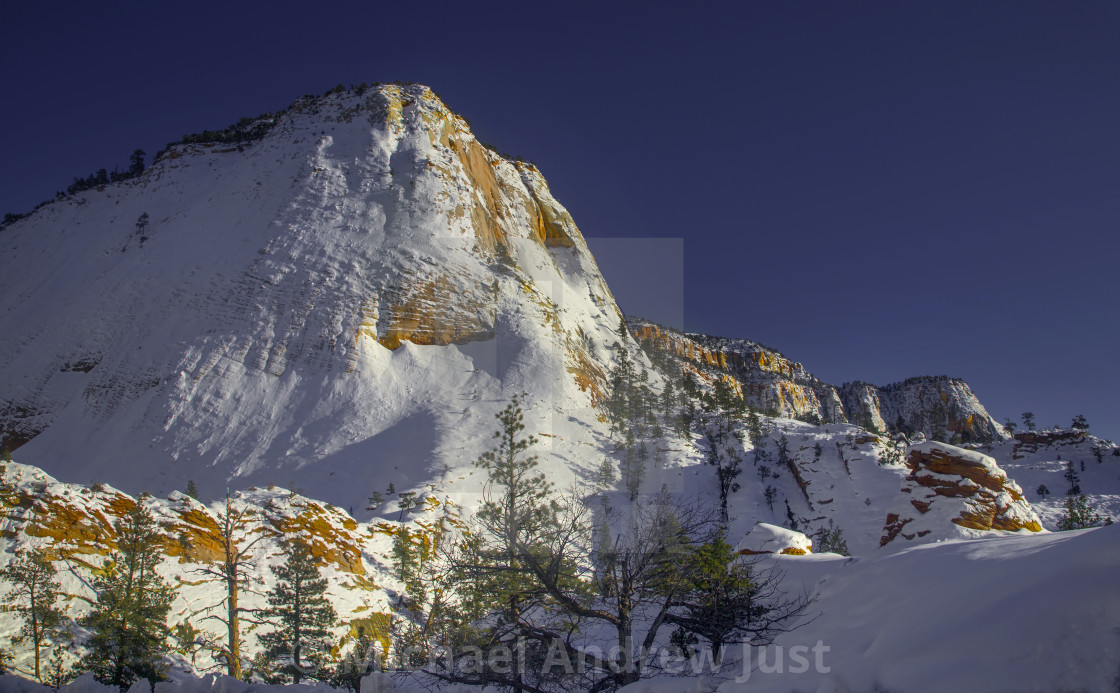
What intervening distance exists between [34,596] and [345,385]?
24090 millimetres

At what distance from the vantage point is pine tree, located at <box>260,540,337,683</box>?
13898 millimetres

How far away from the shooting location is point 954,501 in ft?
60.7

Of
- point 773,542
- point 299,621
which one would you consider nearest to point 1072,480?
point 773,542

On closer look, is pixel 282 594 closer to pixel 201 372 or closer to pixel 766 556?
pixel 766 556

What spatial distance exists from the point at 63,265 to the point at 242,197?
15.7 meters

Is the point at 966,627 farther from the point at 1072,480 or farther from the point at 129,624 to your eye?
the point at 1072,480

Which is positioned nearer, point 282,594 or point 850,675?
point 850,675

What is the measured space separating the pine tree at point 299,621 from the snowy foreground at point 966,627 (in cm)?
1208

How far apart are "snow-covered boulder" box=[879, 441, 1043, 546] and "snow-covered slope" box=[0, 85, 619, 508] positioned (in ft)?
64.4

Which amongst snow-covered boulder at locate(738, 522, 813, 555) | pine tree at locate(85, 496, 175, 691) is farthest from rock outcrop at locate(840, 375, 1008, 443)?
pine tree at locate(85, 496, 175, 691)

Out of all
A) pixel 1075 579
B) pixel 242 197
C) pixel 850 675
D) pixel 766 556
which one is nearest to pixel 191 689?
pixel 850 675

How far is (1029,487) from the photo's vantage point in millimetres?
40125

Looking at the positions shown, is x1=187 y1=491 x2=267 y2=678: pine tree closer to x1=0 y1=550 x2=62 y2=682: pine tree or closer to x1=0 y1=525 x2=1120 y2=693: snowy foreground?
x1=0 y1=550 x2=62 y2=682: pine tree

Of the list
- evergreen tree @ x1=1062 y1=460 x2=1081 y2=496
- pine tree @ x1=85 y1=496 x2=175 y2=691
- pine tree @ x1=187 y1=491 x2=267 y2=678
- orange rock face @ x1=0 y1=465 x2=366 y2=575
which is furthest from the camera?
evergreen tree @ x1=1062 y1=460 x2=1081 y2=496
